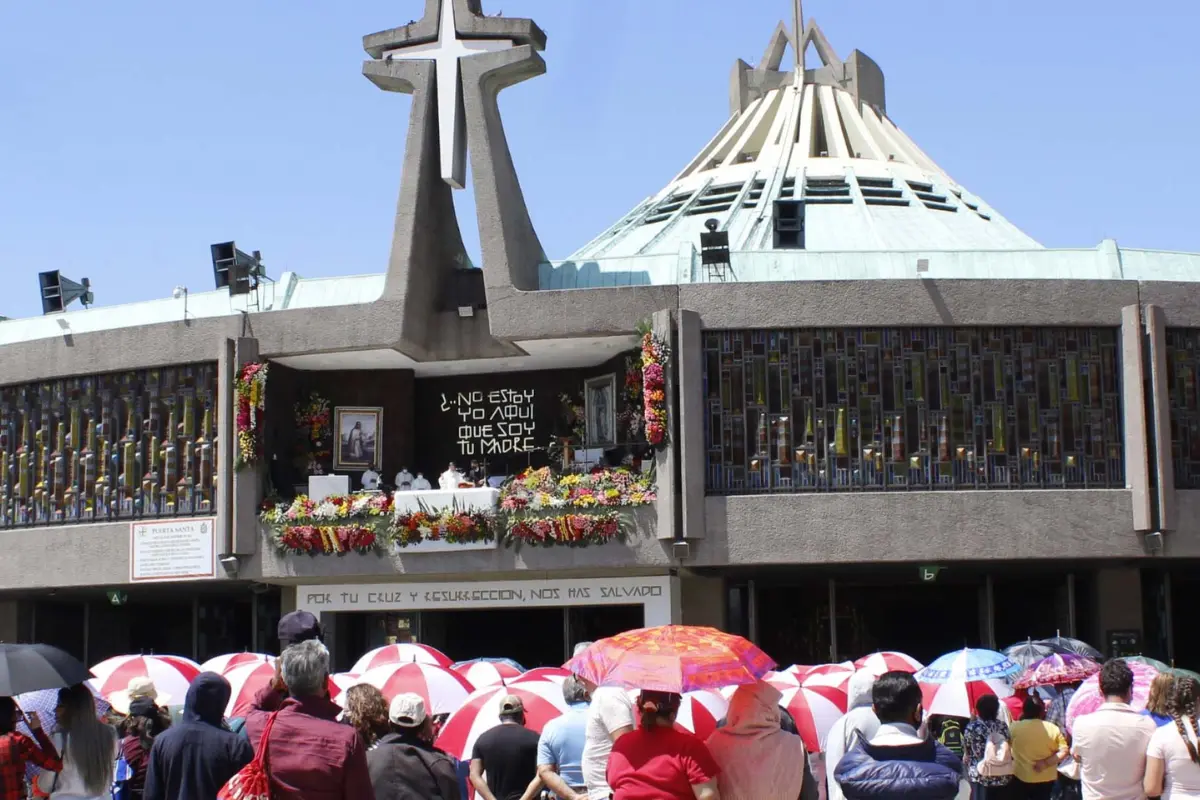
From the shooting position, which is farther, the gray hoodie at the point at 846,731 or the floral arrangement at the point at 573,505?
the floral arrangement at the point at 573,505

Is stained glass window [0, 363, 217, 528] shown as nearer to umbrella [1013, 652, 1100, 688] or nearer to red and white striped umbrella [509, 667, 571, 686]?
→ red and white striped umbrella [509, 667, 571, 686]

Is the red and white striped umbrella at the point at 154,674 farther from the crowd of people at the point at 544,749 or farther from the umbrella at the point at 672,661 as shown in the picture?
the umbrella at the point at 672,661

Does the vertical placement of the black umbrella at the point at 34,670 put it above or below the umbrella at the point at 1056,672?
above

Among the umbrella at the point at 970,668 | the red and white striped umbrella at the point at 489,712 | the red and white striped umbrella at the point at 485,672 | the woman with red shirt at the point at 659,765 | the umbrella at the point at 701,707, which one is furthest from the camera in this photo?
the red and white striped umbrella at the point at 485,672

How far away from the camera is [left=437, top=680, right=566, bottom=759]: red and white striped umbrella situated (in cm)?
1209

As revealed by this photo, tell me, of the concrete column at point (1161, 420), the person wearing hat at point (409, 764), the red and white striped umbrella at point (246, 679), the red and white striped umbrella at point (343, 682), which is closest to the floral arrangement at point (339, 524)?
the red and white striped umbrella at point (246, 679)

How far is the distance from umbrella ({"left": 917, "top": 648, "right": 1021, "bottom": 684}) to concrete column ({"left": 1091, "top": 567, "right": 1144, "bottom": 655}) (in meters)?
13.9

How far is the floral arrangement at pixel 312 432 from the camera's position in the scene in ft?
92.8

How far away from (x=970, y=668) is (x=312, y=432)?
53.9ft

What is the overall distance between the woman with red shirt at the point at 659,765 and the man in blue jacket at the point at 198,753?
5.92 feet

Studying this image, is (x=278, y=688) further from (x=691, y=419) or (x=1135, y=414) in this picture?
(x=1135, y=414)

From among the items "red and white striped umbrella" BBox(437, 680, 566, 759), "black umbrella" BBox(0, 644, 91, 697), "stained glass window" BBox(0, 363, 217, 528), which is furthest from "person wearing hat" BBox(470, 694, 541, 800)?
"stained glass window" BBox(0, 363, 217, 528)

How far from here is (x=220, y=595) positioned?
31.5 m

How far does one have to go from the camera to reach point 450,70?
89.7 ft
